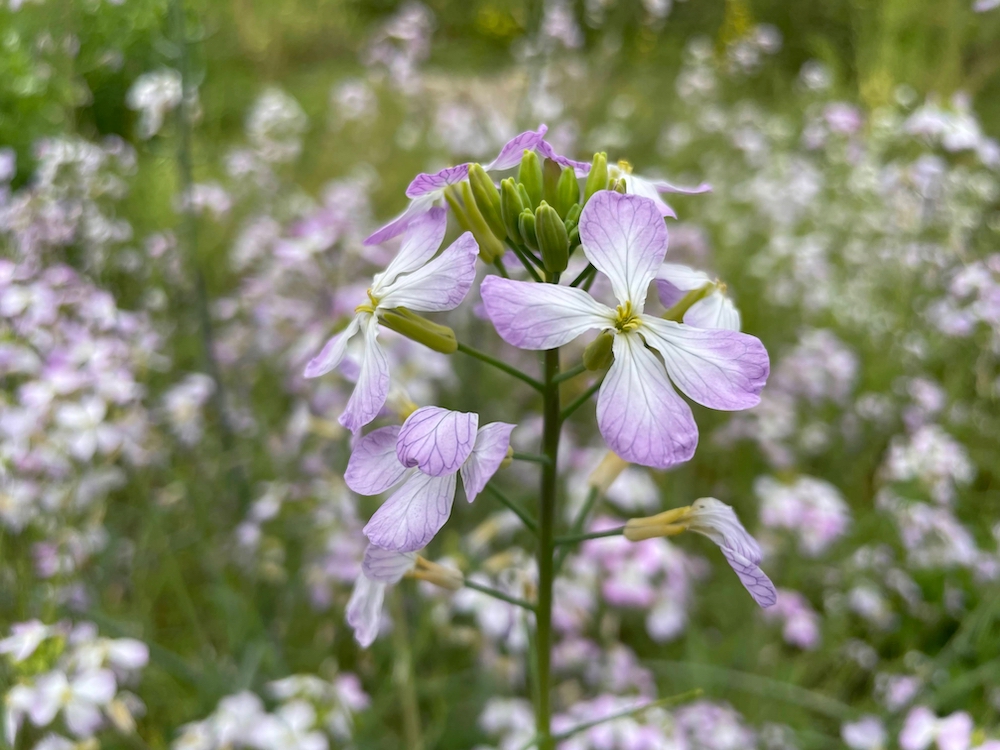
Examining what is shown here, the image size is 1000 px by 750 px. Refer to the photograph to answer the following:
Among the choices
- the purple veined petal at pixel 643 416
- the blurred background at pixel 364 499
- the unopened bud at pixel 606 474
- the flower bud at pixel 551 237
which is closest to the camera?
the purple veined petal at pixel 643 416

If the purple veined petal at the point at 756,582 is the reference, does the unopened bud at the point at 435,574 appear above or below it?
below

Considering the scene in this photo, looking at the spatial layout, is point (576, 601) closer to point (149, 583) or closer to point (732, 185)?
point (149, 583)

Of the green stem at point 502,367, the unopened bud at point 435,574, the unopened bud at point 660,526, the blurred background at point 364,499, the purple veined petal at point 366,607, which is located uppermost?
the green stem at point 502,367

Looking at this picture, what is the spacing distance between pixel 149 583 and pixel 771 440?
220 centimetres

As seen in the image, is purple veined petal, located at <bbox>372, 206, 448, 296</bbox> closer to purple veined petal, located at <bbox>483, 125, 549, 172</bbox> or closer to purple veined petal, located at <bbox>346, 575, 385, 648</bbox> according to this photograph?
purple veined petal, located at <bbox>483, 125, 549, 172</bbox>

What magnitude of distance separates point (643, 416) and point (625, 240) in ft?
0.63

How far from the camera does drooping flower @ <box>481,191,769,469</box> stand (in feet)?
2.11

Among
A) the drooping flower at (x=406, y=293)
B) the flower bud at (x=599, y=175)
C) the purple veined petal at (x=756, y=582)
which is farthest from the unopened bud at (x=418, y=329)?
the purple veined petal at (x=756, y=582)

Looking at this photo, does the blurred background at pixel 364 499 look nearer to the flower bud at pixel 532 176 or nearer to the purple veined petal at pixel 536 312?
the flower bud at pixel 532 176

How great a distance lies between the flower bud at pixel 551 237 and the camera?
74cm

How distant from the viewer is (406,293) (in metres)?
0.77

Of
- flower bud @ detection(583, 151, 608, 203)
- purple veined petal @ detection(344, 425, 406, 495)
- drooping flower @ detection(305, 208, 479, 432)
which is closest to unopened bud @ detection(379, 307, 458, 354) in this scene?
drooping flower @ detection(305, 208, 479, 432)

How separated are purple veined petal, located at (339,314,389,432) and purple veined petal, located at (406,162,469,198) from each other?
18 cm

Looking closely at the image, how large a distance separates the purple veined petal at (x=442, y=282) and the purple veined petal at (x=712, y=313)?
11.0 inches
